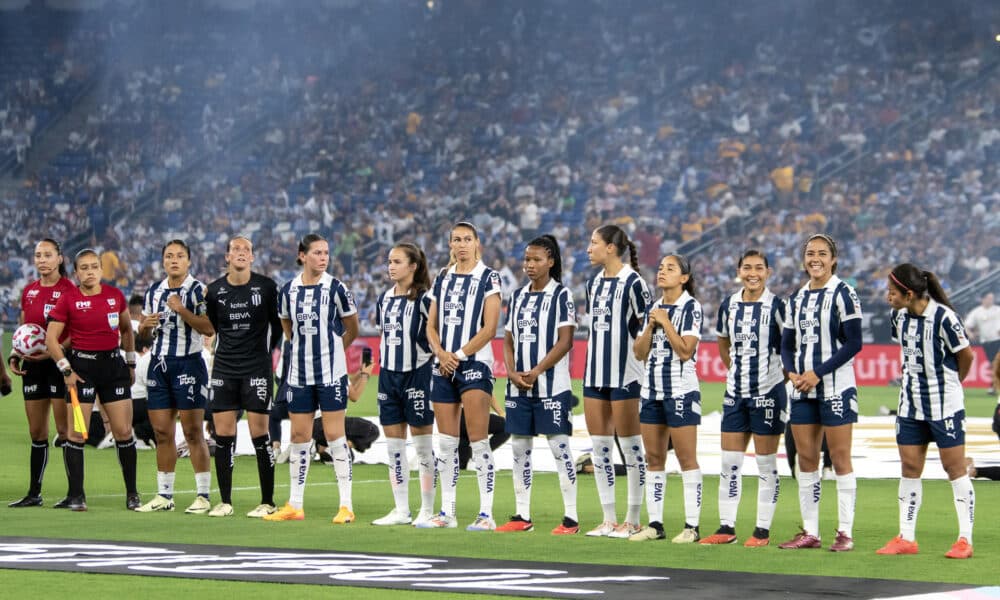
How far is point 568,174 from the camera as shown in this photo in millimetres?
38219

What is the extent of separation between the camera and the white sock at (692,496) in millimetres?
9922

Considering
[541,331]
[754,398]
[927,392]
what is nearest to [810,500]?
[754,398]

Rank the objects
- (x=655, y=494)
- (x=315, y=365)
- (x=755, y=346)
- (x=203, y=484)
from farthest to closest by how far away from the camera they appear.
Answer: (x=203, y=484), (x=315, y=365), (x=655, y=494), (x=755, y=346)

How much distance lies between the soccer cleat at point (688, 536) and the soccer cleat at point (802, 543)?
0.57 m

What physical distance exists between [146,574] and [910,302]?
492 cm

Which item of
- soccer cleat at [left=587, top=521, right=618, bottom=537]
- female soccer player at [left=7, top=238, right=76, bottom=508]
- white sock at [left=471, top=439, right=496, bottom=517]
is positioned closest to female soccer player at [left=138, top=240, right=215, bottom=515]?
female soccer player at [left=7, top=238, right=76, bottom=508]

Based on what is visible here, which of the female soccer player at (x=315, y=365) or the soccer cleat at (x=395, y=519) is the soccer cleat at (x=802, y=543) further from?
the female soccer player at (x=315, y=365)

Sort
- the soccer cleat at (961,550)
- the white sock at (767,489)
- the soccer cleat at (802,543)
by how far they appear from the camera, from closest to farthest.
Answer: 1. the soccer cleat at (961,550)
2. the soccer cleat at (802,543)
3. the white sock at (767,489)

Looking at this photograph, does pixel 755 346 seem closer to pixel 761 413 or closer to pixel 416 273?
pixel 761 413

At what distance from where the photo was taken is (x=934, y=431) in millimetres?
9375

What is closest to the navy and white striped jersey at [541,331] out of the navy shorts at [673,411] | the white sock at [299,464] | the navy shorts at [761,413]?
the navy shorts at [673,411]

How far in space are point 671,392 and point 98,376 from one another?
4.71m

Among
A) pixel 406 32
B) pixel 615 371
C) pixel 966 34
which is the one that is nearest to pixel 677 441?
pixel 615 371

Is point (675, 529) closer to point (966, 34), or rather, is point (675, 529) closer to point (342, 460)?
point (342, 460)
